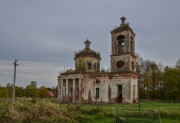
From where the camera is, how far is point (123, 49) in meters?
37.3

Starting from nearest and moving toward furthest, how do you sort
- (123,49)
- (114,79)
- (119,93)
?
(114,79)
(119,93)
(123,49)

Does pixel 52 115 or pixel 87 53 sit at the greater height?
pixel 87 53

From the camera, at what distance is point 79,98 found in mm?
37750

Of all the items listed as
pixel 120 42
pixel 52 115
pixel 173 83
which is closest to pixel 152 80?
pixel 173 83

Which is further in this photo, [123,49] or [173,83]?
[173,83]

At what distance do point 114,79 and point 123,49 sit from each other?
16.6 feet

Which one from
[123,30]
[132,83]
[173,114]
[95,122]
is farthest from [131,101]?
[95,122]

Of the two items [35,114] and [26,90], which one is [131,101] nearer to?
[35,114]

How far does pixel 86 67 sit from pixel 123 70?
8.39 metres

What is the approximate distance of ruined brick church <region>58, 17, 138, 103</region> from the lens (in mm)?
35094

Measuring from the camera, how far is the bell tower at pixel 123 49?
35.7 metres

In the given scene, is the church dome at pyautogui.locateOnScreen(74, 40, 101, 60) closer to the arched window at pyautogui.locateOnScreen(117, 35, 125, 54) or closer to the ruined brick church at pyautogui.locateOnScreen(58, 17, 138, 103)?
the ruined brick church at pyautogui.locateOnScreen(58, 17, 138, 103)

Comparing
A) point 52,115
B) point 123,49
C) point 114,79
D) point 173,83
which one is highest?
point 123,49

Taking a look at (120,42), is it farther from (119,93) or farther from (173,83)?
(173,83)
